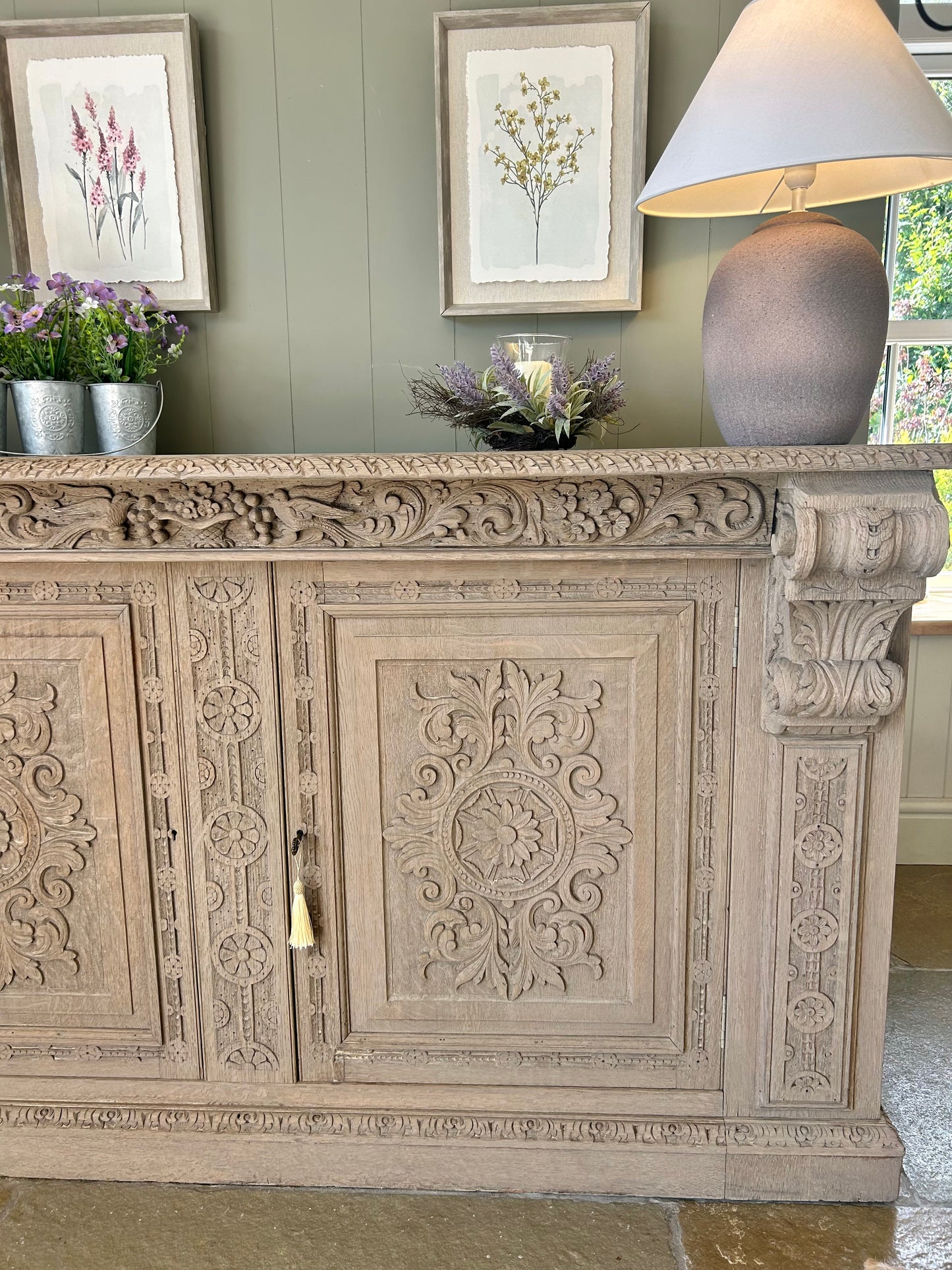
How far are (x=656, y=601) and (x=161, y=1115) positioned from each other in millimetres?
1227

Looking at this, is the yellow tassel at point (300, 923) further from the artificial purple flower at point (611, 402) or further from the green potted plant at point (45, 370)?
the artificial purple flower at point (611, 402)

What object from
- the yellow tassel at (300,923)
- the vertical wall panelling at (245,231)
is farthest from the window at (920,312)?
the yellow tassel at (300,923)

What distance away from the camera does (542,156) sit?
1549 mm

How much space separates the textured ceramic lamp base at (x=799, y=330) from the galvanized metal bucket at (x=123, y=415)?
928mm

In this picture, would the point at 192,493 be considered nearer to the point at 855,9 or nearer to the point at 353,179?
the point at 353,179

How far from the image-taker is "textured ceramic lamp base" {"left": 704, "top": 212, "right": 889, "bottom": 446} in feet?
4.06

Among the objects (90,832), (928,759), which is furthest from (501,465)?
(928,759)

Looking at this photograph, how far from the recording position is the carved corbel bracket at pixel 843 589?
123 centimetres

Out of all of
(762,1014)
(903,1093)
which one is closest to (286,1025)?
(762,1014)

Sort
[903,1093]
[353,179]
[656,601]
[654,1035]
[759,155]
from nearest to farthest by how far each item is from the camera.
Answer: [759,155] → [656,601] → [654,1035] → [353,179] → [903,1093]

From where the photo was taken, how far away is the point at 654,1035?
1.49 meters

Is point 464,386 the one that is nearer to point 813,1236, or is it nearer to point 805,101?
point 805,101

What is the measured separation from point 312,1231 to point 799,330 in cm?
159

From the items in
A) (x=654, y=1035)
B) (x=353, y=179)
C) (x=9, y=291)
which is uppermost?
(x=353, y=179)
